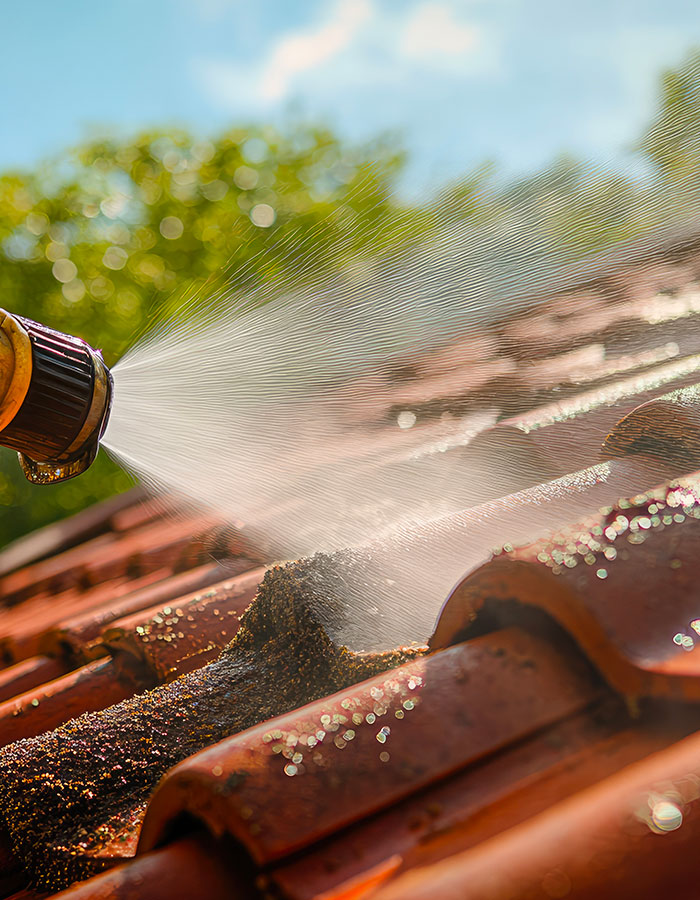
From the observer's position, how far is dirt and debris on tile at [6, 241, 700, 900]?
0.63 metres

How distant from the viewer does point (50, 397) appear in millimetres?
1363

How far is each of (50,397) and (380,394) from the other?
33.4 inches

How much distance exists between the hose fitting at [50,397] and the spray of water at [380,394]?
475 mm

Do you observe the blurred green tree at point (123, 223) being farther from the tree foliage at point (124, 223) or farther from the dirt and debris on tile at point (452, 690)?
the dirt and debris on tile at point (452, 690)

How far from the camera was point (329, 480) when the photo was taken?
191cm

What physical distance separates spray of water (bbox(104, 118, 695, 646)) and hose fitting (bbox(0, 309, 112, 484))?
1.56 ft

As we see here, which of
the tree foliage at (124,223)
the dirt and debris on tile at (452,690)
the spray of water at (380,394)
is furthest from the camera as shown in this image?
the tree foliage at (124,223)

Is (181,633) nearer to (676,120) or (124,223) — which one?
(676,120)

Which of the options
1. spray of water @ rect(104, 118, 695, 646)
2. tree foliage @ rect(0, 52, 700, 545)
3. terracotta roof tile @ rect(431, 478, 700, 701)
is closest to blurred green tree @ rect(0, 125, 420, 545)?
tree foliage @ rect(0, 52, 700, 545)

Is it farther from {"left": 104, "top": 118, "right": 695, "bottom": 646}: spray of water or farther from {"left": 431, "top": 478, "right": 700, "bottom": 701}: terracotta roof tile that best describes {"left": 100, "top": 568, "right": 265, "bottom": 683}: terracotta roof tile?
{"left": 431, "top": 478, "right": 700, "bottom": 701}: terracotta roof tile

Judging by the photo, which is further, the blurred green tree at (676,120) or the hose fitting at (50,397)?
the blurred green tree at (676,120)

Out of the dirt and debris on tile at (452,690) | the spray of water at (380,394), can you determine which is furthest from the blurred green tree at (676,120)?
the dirt and debris on tile at (452,690)

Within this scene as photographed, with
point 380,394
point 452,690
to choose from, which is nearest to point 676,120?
point 380,394

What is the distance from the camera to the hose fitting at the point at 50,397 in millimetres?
1297
